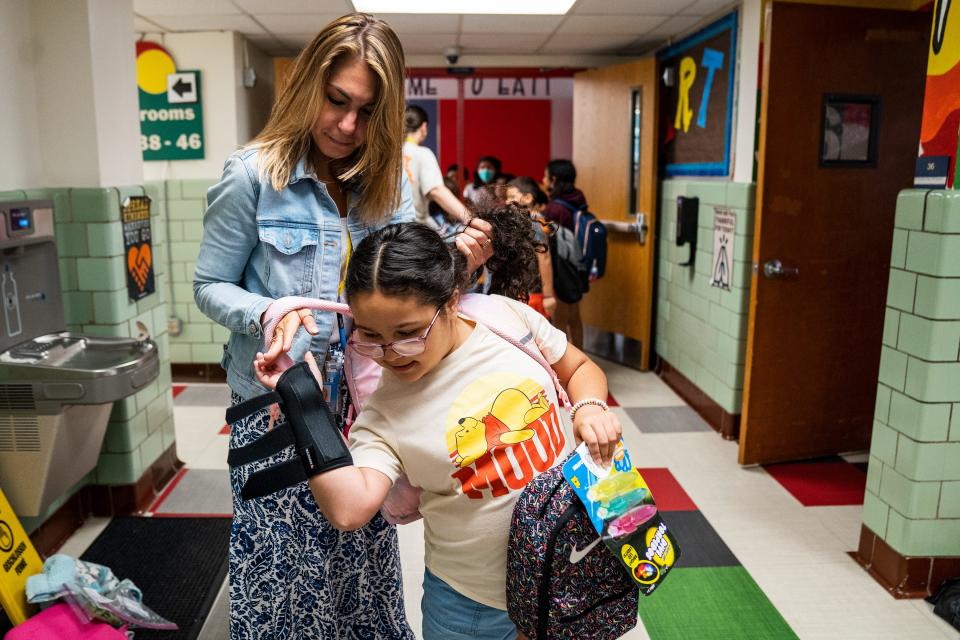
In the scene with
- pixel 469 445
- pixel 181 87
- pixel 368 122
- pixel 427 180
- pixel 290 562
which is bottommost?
pixel 290 562

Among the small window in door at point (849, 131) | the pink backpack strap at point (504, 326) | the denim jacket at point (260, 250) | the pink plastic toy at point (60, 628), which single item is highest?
the small window in door at point (849, 131)

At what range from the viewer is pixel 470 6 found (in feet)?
13.4

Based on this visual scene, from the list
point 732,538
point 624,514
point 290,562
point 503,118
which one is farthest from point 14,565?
point 503,118

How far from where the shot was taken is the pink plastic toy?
184cm

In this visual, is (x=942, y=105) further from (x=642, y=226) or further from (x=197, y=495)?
(x=197, y=495)

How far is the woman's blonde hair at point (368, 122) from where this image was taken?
136 centimetres

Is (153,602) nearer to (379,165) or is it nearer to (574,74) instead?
(379,165)

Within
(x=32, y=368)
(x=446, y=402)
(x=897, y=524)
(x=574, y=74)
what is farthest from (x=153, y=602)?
(x=574, y=74)

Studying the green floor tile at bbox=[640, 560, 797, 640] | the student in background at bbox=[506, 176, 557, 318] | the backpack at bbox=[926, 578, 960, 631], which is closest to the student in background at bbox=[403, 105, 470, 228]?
the student in background at bbox=[506, 176, 557, 318]

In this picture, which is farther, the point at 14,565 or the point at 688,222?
the point at 688,222

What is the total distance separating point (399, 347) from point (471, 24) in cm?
387

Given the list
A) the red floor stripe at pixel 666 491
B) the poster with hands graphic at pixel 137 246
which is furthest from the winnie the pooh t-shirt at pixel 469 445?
the poster with hands graphic at pixel 137 246

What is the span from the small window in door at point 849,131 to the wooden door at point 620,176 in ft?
5.97

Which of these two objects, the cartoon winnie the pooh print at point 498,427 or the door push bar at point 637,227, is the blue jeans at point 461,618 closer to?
the cartoon winnie the pooh print at point 498,427
